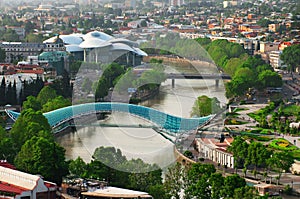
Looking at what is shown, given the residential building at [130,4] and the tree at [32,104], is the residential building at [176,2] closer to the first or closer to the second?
the residential building at [130,4]

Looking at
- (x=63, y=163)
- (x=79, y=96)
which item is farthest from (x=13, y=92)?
(x=63, y=163)

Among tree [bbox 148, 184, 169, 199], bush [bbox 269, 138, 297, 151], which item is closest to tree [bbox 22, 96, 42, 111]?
bush [bbox 269, 138, 297, 151]

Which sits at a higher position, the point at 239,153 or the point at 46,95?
the point at 239,153

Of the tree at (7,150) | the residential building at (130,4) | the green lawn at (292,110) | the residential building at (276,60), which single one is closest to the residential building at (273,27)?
the residential building at (276,60)

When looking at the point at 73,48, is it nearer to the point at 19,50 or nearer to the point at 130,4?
the point at 19,50

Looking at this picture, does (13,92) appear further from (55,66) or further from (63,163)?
(63,163)

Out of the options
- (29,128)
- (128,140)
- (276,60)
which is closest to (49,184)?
(29,128)
